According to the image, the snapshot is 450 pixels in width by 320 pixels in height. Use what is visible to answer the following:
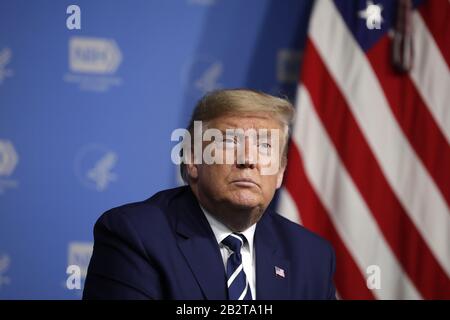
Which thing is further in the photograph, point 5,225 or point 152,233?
point 5,225

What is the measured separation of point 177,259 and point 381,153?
52.7 inches

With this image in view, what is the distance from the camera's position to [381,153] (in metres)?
2.67

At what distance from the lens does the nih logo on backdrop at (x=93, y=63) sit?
9.17ft

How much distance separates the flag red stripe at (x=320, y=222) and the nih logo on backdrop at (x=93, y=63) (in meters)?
0.87

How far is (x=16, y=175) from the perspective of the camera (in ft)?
9.13

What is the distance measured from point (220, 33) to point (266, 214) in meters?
1.19

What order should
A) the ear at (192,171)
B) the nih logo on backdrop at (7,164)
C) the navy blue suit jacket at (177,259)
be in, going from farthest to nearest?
1. the nih logo on backdrop at (7,164)
2. the ear at (192,171)
3. the navy blue suit jacket at (177,259)

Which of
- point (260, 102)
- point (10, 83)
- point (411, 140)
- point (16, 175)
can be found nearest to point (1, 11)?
point (10, 83)

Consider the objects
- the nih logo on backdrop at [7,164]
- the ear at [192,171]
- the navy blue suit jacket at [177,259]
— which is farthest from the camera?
the nih logo on backdrop at [7,164]

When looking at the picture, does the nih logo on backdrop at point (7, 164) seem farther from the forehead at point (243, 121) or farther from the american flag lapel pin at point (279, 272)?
the american flag lapel pin at point (279, 272)

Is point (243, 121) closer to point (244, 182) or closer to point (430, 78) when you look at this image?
point (244, 182)

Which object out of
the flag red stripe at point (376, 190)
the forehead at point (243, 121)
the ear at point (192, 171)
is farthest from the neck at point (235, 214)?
the flag red stripe at point (376, 190)

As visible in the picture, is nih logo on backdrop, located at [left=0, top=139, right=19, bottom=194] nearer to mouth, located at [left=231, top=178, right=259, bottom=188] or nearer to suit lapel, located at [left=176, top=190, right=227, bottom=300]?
suit lapel, located at [left=176, top=190, right=227, bottom=300]

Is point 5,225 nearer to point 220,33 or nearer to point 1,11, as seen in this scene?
point 1,11
